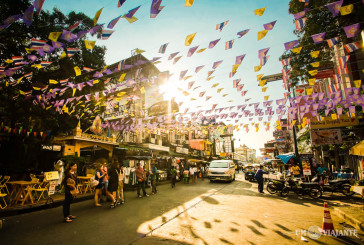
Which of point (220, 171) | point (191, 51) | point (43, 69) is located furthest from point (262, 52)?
point (43, 69)

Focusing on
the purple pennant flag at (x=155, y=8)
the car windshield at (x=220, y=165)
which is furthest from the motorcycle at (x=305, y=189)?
the purple pennant flag at (x=155, y=8)

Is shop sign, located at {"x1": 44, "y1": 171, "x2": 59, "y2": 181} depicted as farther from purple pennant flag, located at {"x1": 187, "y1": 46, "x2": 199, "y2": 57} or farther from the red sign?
the red sign

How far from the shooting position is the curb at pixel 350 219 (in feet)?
16.0

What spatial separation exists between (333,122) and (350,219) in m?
7.54

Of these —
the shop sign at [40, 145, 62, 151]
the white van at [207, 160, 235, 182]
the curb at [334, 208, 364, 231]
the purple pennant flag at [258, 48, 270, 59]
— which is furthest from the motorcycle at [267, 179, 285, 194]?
the shop sign at [40, 145, 62, 151]

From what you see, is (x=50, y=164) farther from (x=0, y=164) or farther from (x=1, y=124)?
(x=1, y=124)

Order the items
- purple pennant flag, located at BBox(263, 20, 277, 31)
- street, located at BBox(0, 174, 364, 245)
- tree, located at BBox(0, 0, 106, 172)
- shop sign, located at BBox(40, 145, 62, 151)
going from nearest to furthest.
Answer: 1. street, located at BBox(0, 174, 364, 245)
2. purple pennant flag, located at BBox(263, 20, 277, 31)
3. tree, located at BBox(0, 0, 106, 172)
4. shop sign, located at BBox(40, 145, 62, 151)

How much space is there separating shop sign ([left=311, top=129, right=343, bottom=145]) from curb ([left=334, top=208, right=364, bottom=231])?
275 inches

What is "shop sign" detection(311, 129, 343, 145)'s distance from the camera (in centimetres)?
1191

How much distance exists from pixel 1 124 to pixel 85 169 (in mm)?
6461

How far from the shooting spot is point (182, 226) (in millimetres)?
5102

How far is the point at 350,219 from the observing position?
5.49 m

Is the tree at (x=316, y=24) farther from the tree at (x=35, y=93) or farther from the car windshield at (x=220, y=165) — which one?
the tree at (x=35, y=93)

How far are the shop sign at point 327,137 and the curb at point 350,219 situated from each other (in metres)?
6.98
